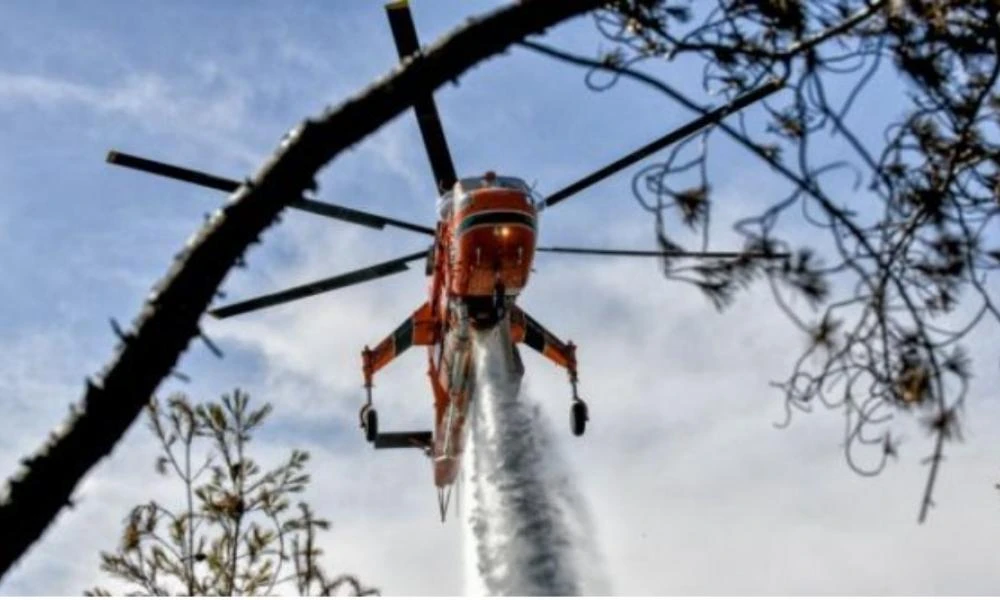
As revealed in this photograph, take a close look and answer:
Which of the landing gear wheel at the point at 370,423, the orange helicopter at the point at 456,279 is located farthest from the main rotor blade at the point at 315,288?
the landing gear wheel at the point at 370,423

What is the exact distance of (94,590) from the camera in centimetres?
1192

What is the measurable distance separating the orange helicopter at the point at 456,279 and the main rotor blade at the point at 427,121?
0.02 m

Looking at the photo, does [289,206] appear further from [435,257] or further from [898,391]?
[435,257]

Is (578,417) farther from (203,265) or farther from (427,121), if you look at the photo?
(203,265)

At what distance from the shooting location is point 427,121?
12227mm

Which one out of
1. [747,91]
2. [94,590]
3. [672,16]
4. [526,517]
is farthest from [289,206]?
[526,517]

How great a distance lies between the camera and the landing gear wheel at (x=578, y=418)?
1445 centimetres

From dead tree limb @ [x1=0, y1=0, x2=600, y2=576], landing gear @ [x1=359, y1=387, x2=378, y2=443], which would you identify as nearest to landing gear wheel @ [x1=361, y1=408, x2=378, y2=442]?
landing gear @ [x1=359, y1=387, x2=378, y2=443]

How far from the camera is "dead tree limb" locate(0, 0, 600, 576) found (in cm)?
205

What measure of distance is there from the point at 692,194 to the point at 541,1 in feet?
5.63

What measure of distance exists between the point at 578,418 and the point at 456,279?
2814mm

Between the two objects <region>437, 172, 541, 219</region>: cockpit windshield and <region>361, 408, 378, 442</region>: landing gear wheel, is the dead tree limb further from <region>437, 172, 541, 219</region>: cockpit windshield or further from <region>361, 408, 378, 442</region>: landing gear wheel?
<region>361, 408, 378, 442</region>: landing gear wheel

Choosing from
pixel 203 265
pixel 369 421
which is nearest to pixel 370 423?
pixel 369 421

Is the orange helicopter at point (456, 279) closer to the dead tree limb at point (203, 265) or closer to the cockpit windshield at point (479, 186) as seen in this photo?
the cockpit windshield at point (479, 186)
